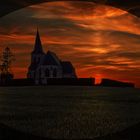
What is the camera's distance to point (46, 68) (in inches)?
213

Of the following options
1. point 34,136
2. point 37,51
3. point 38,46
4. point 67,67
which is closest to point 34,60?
point 37,51

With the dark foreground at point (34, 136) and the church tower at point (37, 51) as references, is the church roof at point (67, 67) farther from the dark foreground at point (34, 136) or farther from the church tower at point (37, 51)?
the dark foreground at point (34, 136)

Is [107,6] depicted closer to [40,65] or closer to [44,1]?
[44,1]

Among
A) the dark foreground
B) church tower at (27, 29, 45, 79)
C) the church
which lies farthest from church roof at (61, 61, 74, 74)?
the dark foreground

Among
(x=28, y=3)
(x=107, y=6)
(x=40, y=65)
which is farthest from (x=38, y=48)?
(x=107, y=6)

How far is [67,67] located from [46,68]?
0.37 metres

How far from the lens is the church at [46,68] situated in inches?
213

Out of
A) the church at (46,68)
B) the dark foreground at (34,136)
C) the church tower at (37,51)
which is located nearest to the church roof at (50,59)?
the church at (46,68)

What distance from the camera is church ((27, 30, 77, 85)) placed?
17.7 feet

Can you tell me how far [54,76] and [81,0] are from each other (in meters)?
1.10

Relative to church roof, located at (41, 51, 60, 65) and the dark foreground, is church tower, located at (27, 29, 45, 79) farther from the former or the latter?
the dark foreground

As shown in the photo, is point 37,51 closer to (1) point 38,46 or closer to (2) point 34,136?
(1) point 38,46

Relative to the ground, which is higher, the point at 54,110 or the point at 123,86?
the point at 123,86

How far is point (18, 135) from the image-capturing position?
571 cm
